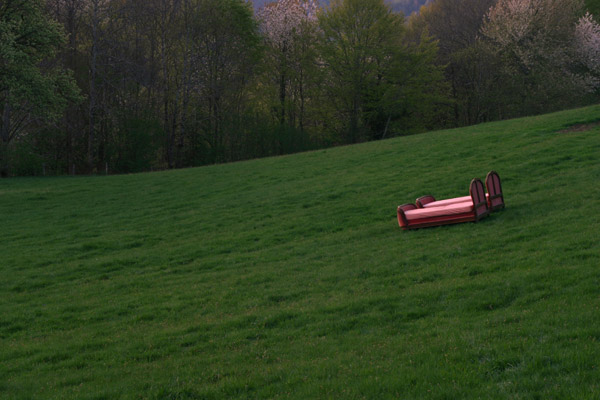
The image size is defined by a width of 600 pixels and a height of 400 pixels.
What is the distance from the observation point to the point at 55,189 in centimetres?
3194

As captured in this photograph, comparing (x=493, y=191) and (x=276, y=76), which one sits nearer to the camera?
(x=493, y=191)

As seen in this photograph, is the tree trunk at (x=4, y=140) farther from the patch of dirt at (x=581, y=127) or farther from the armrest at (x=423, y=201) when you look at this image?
the patch of dirt at (x=581, y=127)

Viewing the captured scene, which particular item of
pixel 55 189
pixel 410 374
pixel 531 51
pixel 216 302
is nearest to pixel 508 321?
pixel 410 374

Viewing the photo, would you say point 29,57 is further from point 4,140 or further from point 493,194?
point 493,194

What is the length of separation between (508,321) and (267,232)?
36.4ft

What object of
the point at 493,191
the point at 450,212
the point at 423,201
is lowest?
the point at 450,212

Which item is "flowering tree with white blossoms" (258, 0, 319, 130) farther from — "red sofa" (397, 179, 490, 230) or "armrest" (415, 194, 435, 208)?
"red sofa" (397, 179, 490, 230)

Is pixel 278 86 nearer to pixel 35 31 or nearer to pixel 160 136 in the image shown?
pixel 160 136

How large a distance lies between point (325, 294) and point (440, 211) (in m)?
5.68

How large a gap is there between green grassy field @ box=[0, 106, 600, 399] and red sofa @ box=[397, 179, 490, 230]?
1.20ft

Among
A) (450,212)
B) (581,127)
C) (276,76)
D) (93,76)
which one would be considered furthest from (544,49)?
(450,212)

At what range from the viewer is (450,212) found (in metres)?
14.4

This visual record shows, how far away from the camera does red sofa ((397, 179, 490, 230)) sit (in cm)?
1393

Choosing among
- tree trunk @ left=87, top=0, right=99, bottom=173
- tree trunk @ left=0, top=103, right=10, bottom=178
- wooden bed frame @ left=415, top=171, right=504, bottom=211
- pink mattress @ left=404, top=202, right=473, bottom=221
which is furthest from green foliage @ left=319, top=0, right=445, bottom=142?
pink mattress @ left=404, top=202, right=473, bottom=221
